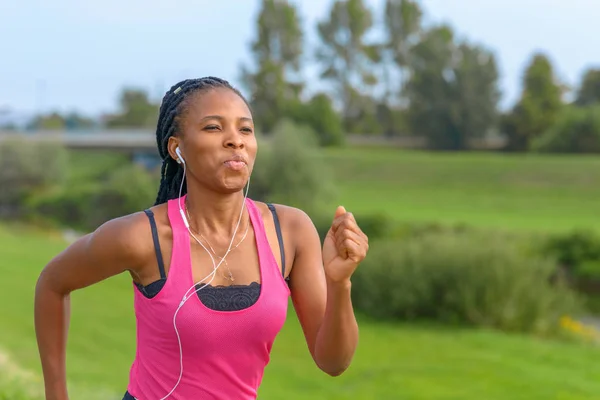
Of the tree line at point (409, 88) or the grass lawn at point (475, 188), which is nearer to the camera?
the grass lawn at point (475, 188)

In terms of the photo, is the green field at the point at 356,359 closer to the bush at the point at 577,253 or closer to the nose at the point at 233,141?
the nose at the point at 233,141

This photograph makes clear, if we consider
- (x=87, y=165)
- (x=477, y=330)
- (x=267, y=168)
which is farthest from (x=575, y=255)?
(x=87, y=165)

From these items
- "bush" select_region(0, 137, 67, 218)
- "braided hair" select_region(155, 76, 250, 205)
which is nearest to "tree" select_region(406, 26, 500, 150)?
"bush" select_region(0, 137, 67, 218)

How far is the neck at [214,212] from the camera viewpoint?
2629 mm

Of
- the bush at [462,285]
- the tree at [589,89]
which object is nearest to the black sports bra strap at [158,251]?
the bush at [462,285]

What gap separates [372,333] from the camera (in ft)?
72.3

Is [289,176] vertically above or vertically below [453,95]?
below

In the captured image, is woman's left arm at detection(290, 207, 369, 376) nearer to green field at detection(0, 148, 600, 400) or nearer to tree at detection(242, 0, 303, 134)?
green field at detection(0, 148, 600, 400)

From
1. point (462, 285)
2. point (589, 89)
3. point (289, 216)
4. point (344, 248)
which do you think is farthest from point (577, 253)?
point (589, 89)

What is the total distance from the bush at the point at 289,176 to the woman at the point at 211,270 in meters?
38.4

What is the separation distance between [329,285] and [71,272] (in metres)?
0.79

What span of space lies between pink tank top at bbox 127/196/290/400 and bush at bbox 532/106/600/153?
6484cm

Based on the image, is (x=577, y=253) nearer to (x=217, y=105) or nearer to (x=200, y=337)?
(x=217, y=105)

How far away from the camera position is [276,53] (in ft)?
268
